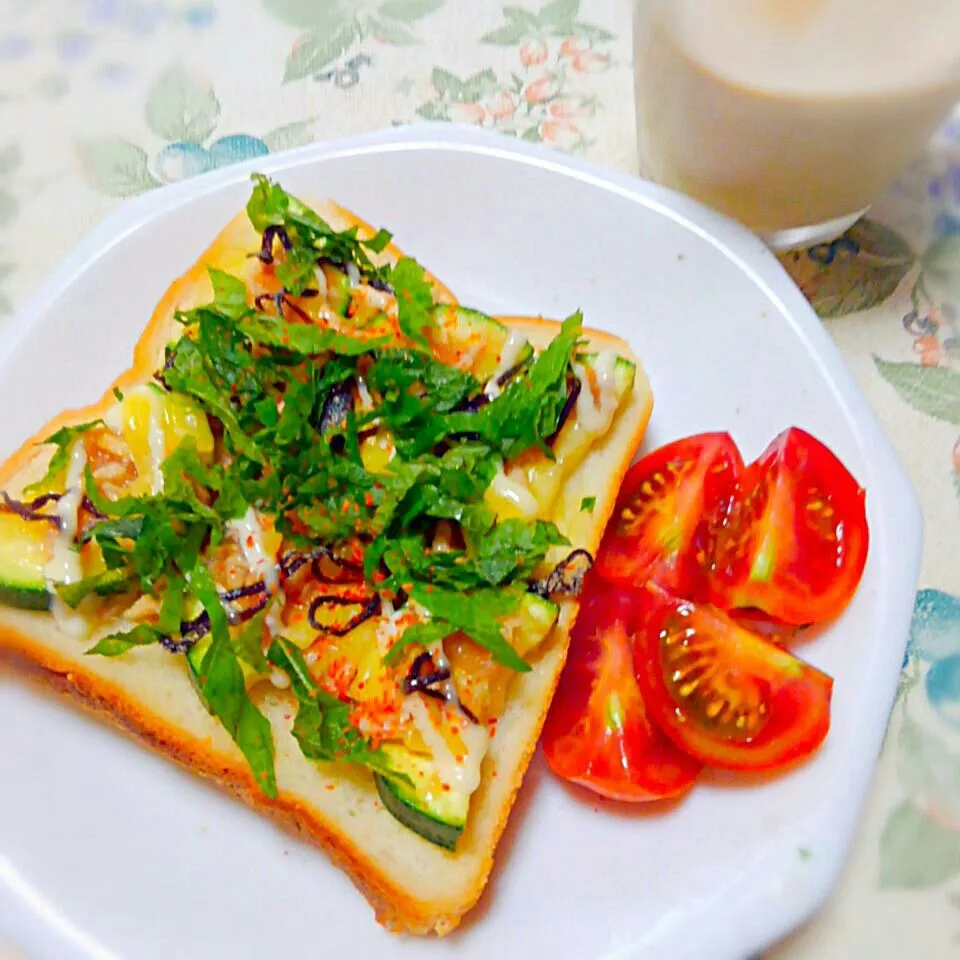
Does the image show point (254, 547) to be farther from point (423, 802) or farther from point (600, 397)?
point (600, 397)

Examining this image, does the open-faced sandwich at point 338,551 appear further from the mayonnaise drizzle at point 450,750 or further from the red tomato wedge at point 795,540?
the red tomato wedge at point 795,540

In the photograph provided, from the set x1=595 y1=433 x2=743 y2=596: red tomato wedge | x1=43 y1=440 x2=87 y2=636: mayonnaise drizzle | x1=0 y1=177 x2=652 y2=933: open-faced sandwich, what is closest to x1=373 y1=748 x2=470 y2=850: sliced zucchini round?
x1=0 y1=177 x2=652 y2=933: open-faced sandwich

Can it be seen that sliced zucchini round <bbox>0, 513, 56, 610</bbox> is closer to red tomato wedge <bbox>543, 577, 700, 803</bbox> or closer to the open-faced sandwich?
the open-faced sandwich

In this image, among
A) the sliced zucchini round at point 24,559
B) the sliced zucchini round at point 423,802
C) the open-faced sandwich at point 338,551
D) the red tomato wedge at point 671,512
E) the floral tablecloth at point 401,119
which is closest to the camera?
the sliced zucchini round at point 423,802

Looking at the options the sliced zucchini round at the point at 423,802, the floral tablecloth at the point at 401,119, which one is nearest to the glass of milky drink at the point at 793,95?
the floral tablecloth at the point at 401,119

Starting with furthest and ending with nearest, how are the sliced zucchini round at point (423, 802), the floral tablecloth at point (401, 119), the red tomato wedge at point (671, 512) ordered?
the floral tablecloth at point (401, 119), the red tomato wedge at point (671, 512), the sliced zucchini round at point (423, 802)

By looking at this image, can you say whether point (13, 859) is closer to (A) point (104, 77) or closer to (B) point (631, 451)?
(B) point (631, 451)
